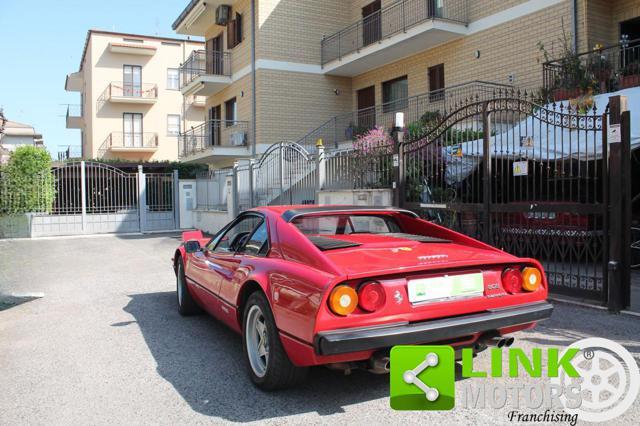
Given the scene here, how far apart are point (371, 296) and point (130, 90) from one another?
1542 inches

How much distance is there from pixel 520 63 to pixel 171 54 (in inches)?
1232

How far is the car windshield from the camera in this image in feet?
15.0

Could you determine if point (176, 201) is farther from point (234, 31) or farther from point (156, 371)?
point (156, 371)

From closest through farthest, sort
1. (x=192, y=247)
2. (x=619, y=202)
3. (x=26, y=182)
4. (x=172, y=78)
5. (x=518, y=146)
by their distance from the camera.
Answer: (x=192, y=247) < (x=619, y=202) < (x=518, y=146) < (x=26, y=182) < (x=172, y=78)

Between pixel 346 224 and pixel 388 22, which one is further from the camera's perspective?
pixel 388 22

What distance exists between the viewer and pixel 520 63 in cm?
1423

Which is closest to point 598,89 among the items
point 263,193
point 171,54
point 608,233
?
point 608,233

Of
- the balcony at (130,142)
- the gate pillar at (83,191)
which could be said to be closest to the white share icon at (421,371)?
the gate pillar at (83,191)

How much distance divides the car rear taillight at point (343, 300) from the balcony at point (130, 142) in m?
37.9

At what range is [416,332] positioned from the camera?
3219 millimetres

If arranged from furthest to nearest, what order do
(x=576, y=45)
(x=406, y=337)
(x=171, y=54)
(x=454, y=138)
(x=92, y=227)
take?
(x=171, y=54) < (x=92, y=227) < (x=576, y=45) < (x=454, y=138) < (x=406, y=337)

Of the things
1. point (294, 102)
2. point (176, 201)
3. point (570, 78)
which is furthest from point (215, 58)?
point (570, 78)

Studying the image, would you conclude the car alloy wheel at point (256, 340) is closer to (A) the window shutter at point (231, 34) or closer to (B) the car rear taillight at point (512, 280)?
(B) the car rear taillight at point (512, 280)

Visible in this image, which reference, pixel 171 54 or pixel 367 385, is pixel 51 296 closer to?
pixel 367 385
